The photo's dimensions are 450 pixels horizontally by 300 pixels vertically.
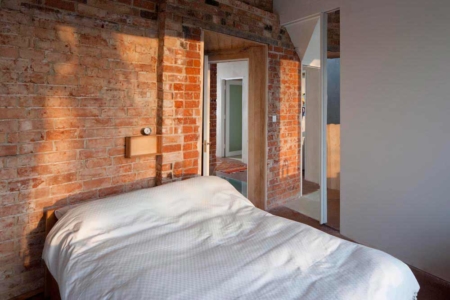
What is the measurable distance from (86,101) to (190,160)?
3.59 feet

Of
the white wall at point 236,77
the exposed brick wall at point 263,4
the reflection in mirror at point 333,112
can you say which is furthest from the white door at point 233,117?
the reflection in mirror at point 333,112

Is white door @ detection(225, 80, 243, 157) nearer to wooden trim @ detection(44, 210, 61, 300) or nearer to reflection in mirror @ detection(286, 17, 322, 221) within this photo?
reflection in mirror @ detection(286, 17, 322, 221)

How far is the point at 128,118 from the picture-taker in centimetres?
268

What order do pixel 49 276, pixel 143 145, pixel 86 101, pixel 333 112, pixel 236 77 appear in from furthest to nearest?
pixel 236 77 < pixel 333 112 < pixel 143 145 < pixel 86 101 < pixel 49 276

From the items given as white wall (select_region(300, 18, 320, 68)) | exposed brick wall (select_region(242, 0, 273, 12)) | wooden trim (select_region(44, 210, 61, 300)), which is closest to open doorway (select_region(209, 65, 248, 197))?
white wall (select_region(300, 18, 320, 68))

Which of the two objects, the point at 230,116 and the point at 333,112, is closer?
the point at 333,112

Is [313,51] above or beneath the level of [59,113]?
above

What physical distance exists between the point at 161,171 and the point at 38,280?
1.24 meters

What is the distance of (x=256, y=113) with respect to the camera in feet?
13.1

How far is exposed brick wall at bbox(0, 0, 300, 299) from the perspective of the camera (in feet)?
6.98

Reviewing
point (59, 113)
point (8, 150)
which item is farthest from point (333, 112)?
point (8, 150)

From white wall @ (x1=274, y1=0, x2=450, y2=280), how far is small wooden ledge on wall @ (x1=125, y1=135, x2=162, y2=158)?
74.5 inches

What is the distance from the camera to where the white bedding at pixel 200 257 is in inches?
54.1

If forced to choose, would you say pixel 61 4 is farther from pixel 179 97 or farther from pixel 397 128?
pixel 397 128
